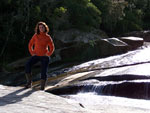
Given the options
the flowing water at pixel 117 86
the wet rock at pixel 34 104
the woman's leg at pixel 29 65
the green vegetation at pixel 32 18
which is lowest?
the flowing water at pixel 117 86

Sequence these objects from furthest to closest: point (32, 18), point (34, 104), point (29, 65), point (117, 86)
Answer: point (32, 18)
point (117, 86)
point (29, 65)
point (34, 104)

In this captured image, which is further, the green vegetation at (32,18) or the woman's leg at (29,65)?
the green vegetation at (32,18)

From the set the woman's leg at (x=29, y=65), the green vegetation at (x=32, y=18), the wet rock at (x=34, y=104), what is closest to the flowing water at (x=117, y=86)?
the woman's leg at (x=29, y=65)

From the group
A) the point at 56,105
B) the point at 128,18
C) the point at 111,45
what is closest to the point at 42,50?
the point at 56,105

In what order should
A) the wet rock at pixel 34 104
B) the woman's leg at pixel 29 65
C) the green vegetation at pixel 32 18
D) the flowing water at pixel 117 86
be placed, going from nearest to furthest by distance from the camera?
the wet rock at pixel 34 104
the woman's leg at pixel 29 65
the flowing water at pixel 117 86
the green vegetation at pixel 32 18

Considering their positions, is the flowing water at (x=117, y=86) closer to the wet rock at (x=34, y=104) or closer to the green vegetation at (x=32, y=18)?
the wet rock at (x=34, y=104)

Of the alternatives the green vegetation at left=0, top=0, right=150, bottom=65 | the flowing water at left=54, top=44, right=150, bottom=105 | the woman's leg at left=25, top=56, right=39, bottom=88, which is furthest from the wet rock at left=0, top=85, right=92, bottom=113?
the green vegetation at left=0, top=0, right=150, bottom=65

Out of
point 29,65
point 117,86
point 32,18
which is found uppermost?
point 32,18

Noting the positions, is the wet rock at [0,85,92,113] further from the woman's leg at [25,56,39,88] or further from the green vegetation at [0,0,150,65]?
the green vegetation at [0,0,150,65]

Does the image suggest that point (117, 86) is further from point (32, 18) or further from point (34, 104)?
point (32, 18)

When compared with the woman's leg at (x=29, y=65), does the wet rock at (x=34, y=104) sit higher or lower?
lower

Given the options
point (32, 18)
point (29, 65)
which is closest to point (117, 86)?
point (29, 65)

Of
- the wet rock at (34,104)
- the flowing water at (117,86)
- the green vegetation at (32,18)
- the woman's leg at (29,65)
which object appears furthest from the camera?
the green vegetation at (32,18)

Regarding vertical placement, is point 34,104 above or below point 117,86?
above
